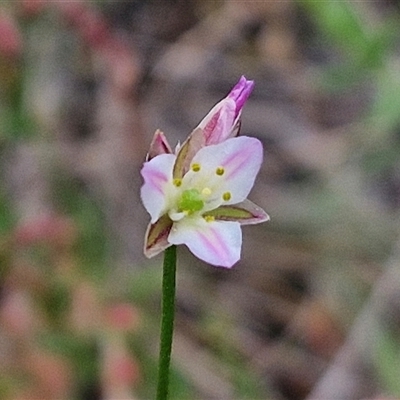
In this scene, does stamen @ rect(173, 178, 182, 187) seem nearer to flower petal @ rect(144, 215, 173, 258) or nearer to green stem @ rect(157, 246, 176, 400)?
flower petal @ rect(144, 215, 173, 258)

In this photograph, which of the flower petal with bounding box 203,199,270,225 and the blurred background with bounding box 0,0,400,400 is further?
the blurred background with bounding box 0,0,400,400

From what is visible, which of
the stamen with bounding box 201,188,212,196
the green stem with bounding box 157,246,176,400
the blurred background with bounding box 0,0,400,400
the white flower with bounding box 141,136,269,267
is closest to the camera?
the green stem with bounding box 157,246,176,400

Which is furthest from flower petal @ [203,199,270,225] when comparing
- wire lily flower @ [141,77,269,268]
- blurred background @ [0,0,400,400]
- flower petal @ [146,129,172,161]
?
blurred background @ [0,0,400,400]

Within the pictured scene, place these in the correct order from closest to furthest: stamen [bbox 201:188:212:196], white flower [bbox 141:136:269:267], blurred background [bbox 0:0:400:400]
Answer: white flower [bbox 141:136:269:267]
stamen [bbox 201:188:212:196]
blurred background [bbox 0:0:400:400]

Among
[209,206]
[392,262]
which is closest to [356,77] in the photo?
[392,262]

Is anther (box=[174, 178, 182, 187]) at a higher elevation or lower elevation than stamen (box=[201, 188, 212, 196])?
higher

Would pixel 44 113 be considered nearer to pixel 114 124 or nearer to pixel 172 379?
pixel 114 124

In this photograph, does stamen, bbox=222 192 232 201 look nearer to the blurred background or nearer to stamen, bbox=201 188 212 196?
stamen, bbox=201 188 212 196
